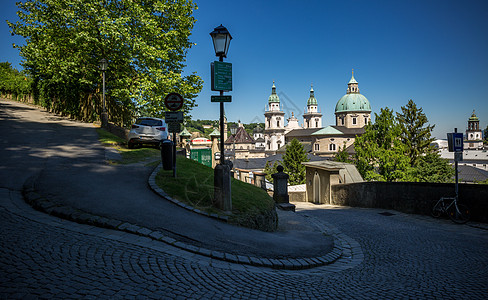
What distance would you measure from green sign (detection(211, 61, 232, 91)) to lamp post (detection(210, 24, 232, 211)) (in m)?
0.17

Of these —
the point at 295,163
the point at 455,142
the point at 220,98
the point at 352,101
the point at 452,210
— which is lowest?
the point at 295,163

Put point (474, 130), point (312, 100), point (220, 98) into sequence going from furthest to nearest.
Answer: point (474, 130)
point (312, 100)
point (220, 98)

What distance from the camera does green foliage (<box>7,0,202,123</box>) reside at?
20375mm

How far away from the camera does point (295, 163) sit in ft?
174

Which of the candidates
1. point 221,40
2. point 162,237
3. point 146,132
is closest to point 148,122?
point 146,132

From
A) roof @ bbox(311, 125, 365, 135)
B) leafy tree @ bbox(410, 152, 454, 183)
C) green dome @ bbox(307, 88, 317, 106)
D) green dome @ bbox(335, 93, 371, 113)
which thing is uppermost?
green dome @ bbox(307, 88, 317, 106)

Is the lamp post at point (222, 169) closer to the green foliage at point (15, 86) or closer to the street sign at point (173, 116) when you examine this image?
the street sign at point (173, 116)

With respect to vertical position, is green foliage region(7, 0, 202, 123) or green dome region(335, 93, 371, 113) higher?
green dome region(335, 93, 371, 113)

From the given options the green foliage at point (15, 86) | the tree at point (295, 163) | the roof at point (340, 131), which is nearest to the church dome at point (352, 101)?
the roof at point (340, 131)

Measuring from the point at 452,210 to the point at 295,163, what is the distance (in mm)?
42952

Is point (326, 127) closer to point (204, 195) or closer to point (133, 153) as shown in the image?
point (133, 153)

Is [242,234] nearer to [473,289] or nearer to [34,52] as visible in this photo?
[473,289]

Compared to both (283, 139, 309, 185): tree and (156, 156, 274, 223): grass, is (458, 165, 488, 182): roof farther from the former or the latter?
(156, 156, 274, 223): grass

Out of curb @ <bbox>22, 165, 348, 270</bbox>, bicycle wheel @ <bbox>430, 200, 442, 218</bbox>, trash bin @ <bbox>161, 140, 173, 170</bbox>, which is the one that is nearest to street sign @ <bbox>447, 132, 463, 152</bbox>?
bicycle wheel @ <bbox>430, 200, 442, 218</bbox>
